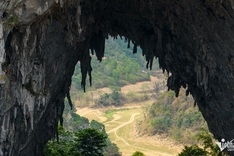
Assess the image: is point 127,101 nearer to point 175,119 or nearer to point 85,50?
point 175,119

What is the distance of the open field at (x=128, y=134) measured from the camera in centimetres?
7150

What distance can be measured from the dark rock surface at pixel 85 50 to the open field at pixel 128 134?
46057 millimetres

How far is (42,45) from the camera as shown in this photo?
1934 centimetres

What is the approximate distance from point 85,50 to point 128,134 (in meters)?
65.9

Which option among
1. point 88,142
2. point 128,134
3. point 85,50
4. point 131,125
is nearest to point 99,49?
point 85,50

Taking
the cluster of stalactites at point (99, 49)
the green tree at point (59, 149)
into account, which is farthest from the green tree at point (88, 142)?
the cluster of stalactites at point (99, 49)

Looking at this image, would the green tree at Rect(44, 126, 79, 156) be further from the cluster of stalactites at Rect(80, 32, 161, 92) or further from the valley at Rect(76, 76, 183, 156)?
the valley at Rect(76, 76, 183, 156)

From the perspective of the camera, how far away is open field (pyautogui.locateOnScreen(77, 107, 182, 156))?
235ft

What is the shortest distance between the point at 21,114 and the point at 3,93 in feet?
7.07

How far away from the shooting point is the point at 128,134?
Result: 8950 centimetres

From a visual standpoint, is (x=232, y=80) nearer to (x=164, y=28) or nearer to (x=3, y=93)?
(x=164, y=28)

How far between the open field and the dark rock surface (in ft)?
151

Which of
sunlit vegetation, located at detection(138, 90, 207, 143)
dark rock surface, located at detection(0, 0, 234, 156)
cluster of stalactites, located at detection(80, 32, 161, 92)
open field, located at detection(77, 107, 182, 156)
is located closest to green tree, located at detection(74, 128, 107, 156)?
dark rock surface, located at detection(0, 0, 234, 156)

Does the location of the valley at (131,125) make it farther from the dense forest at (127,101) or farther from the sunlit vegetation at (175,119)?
the sunlit vegetation at (175,119)
